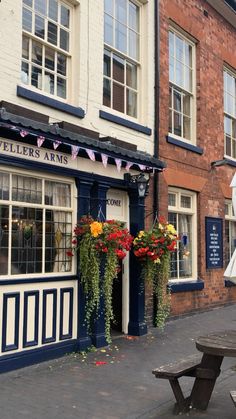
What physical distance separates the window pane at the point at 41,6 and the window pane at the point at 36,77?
90cm

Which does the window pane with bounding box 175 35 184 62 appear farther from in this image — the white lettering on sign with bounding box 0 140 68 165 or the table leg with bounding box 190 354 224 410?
the table leg with bounding box 190 354 224 410

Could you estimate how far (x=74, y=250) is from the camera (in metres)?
7.81

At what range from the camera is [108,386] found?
609 centimetres

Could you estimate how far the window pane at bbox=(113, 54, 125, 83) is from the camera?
9.26 metres

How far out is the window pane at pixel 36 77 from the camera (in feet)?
24.6

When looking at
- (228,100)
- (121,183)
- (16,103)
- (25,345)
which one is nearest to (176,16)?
(228,100)

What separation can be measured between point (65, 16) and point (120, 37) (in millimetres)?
1552

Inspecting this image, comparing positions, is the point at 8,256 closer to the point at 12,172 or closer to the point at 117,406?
the point at 12,172

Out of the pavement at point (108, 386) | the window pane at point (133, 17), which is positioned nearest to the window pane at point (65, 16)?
the window pane at point (133, 17)

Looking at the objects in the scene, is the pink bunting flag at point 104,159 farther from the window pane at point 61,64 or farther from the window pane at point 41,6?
the window pane at point 41,6

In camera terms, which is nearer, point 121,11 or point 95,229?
point 95,229

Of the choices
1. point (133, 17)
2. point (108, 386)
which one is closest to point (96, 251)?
point (108, 386)

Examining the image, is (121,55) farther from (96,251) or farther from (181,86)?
(96,251)

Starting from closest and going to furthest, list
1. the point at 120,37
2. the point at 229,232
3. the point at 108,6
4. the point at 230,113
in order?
1. the point at 108,6
2. the point at 120,37
3. the point at 229,232
4. the point at 230,113
